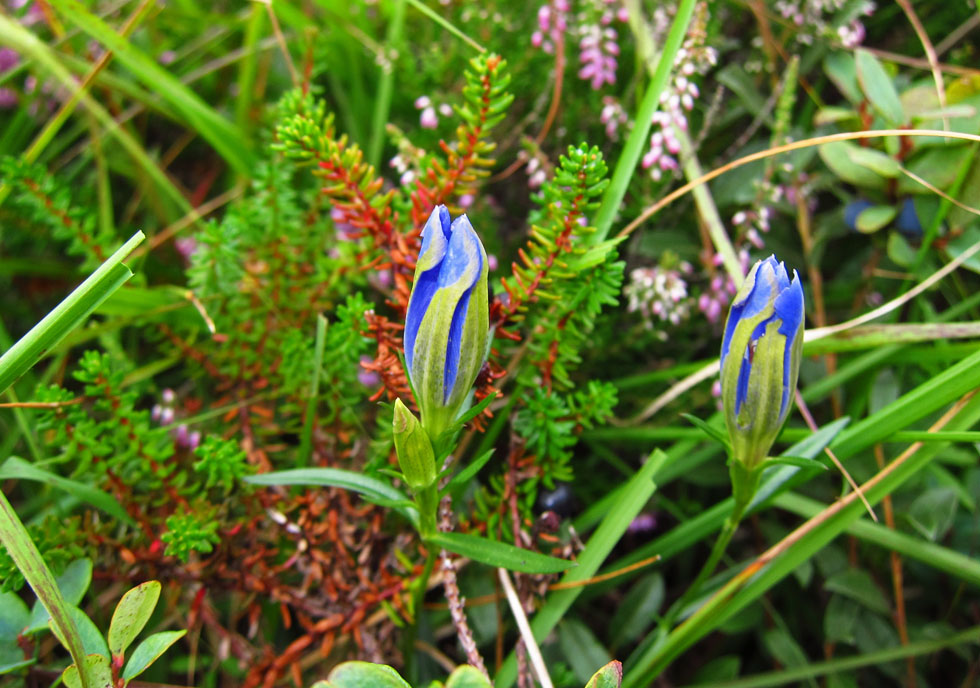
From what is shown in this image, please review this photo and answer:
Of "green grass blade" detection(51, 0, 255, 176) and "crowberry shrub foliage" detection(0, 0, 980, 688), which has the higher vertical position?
"green grass blade" detection(51, 0, 255, 176)

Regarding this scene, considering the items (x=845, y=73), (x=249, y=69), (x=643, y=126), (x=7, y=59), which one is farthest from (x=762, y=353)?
(x=7, y=59)

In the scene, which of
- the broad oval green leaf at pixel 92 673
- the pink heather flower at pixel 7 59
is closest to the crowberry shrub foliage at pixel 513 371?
the broad oval green leaf at pixel 92 673

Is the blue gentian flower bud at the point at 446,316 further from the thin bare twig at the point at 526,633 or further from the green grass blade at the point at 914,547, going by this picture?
the green grass blade at the point at 914,547

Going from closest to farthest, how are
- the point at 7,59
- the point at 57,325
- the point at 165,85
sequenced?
the point at 57,325
the point at 165,85
the point at 7,59

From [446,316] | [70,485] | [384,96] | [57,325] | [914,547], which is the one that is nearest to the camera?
[446,316]

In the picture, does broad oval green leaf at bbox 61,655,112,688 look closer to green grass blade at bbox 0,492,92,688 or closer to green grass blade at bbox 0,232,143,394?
green grass blade at bbox 0,492,92,688

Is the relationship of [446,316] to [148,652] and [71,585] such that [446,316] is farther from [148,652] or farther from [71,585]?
[71,585]

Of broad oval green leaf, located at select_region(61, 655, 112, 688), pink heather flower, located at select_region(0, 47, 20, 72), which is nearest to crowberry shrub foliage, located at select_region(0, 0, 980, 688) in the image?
broad oval green leaf, located at select_region(61, 655, 112, 688)
